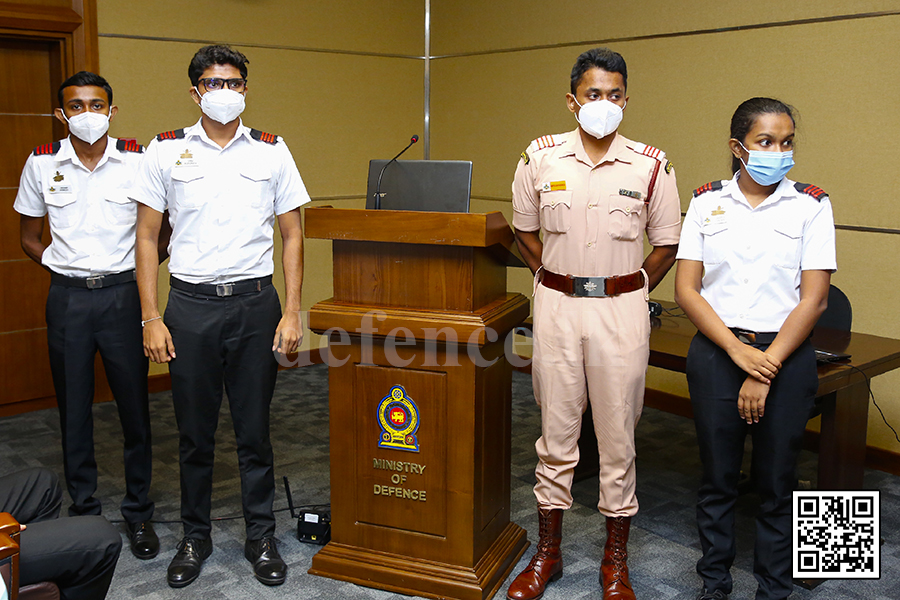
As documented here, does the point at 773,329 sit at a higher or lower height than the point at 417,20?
lower

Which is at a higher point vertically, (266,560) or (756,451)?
(756,451)

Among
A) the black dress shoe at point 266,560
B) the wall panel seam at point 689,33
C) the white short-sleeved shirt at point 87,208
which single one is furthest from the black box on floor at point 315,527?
the wall panel seam at point 689,33

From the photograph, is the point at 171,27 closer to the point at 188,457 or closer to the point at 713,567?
the point at 188,457

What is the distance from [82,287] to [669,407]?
11.1 ft

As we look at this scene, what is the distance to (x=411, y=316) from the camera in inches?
101

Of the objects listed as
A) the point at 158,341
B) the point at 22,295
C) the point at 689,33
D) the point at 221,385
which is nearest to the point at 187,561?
the point at 221,385

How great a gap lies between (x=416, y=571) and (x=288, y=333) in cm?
92

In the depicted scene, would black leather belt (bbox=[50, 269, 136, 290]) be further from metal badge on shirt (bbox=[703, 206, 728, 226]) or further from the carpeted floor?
metal badge on shirt (bbox=[703, 206, 728, 226])

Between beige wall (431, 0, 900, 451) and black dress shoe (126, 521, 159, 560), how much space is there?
123 inches

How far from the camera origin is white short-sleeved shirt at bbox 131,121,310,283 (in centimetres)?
272

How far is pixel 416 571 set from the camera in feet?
8.80

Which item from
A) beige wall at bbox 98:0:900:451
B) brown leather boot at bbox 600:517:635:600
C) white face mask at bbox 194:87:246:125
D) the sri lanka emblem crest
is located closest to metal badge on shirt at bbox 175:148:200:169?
white face mask at bbox 194:87:246:125

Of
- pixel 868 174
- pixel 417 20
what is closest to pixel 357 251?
pixel 868 174

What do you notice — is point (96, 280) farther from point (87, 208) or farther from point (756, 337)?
point (756, 337)
